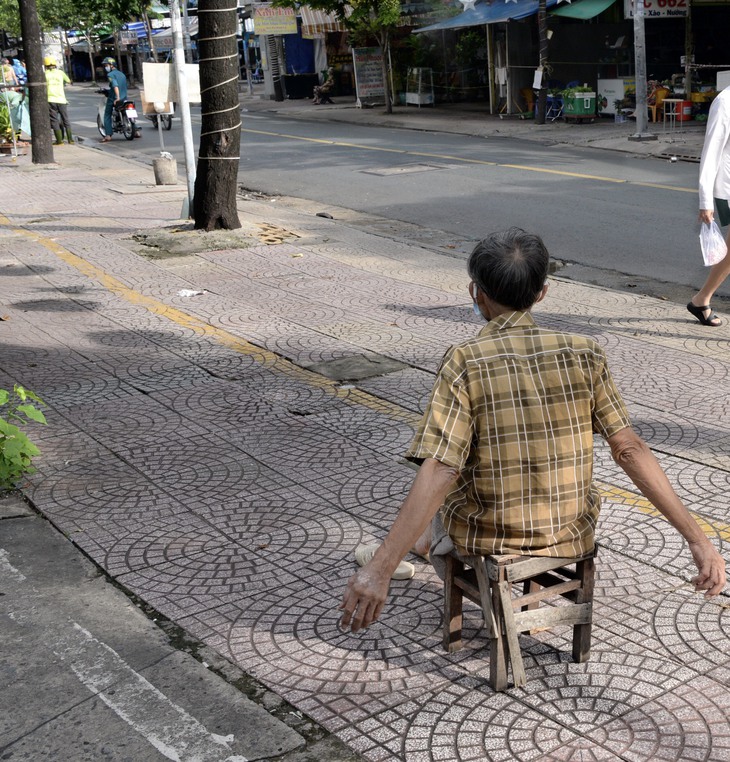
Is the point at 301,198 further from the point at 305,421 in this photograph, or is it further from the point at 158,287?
the point at 305,421

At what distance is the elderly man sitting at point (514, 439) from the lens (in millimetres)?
2959

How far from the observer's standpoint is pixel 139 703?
328 centimetres

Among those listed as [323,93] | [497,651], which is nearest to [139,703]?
[497,651]

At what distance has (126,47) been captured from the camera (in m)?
61.6

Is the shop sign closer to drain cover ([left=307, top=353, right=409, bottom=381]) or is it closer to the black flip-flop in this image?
the black flip-flop

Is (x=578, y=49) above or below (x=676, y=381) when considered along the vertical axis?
above

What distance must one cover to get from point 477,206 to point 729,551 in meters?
9.92

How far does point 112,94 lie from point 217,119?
15.2 meters

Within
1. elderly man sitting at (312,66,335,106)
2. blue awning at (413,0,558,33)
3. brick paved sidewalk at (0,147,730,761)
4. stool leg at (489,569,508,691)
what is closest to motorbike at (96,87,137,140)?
blue awning at (413,0,558,33)

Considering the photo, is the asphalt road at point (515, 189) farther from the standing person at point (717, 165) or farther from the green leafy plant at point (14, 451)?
the green leafy plant at point (14, 451)

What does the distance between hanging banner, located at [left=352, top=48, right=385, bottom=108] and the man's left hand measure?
105ft

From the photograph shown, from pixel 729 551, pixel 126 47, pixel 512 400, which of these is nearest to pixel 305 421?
pixel 729 551

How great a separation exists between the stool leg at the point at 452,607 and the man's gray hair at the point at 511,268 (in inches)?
35.6

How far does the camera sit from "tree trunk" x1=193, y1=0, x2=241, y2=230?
1121cm
